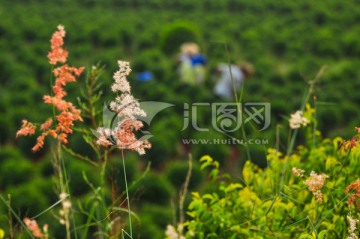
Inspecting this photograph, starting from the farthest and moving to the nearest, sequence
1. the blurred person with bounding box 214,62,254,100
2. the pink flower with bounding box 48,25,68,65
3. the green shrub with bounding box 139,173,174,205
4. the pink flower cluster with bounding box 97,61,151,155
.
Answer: the blurred person with bounding box 214,62,254,100 → the green shrub with bounding box 139,173,174,205 → the pink flower with bounding box 48,25,68,65 → the pink flower cluster with bounding box 97,61,151,155

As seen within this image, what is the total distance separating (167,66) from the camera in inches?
457

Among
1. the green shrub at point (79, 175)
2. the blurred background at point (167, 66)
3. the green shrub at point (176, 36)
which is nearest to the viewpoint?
the green shrub at point (79, 175)

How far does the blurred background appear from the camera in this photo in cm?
628

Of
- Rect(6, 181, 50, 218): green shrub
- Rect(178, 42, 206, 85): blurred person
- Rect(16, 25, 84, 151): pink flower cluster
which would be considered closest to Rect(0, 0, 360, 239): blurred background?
Rect(6, 181, 50, 218): green shrub

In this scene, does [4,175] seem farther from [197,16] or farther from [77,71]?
[197,16]

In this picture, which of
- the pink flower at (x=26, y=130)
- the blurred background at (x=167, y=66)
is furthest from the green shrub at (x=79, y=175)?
the pink flower at (x=26, y=130)

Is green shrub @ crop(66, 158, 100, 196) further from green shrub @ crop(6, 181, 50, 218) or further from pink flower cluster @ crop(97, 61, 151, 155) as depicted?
pink flower cluster @ crop(97, 61, 151, 155)

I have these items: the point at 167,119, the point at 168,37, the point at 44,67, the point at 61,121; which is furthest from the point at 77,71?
the point at 168,37

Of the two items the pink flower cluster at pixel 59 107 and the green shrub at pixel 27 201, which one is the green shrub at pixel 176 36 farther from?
the pink flower cluster at pixel 59 107

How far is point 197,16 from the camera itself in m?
17.3

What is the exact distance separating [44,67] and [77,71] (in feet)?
30.8

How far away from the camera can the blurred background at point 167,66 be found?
20.6 ft

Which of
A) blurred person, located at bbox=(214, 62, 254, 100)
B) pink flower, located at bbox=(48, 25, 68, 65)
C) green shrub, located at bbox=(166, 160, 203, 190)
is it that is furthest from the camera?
blurred person, located at bbox=(214, 62, 254, 100)

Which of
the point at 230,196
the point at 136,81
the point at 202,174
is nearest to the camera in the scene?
the point at 230,196
